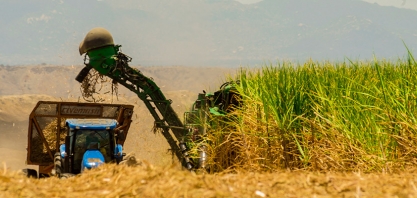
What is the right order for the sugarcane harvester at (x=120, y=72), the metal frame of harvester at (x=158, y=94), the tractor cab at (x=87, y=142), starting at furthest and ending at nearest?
the sugarcane harvester at (x=120, y=72)
the metal frame of harvester at (x=158, y=94)
the tractor cab at (x=87, y=142)

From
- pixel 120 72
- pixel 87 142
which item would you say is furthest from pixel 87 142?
pixel 120 72

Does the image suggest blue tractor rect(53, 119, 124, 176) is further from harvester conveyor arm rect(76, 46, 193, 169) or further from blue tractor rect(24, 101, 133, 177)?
harvester conveyor arm rect(76, 46, 193, 169)

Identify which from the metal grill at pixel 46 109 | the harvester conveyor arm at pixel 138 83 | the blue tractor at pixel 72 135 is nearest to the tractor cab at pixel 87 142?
the blue tractor at pixel 72 135

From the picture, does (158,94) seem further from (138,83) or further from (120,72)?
(120,72)

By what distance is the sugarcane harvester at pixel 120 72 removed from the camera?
1739 centimetres

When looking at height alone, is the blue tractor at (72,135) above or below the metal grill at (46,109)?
below

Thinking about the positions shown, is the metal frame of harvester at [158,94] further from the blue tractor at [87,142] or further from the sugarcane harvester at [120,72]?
the blue tractor at [87,142]

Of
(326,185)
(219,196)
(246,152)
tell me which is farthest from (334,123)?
(219,196)

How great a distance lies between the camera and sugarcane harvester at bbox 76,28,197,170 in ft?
57.1

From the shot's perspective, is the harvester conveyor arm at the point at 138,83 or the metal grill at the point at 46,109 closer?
the metal grill at the point at 46,109

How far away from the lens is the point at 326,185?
18.4ft

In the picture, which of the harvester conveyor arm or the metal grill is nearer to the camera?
the metal grill

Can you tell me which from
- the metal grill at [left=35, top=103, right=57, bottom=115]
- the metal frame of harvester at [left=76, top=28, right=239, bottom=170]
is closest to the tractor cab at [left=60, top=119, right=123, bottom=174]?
the metal frame of harvester at [left=76, top=28, right=239, bottom=170]

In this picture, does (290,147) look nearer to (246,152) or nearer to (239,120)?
(246,152)
